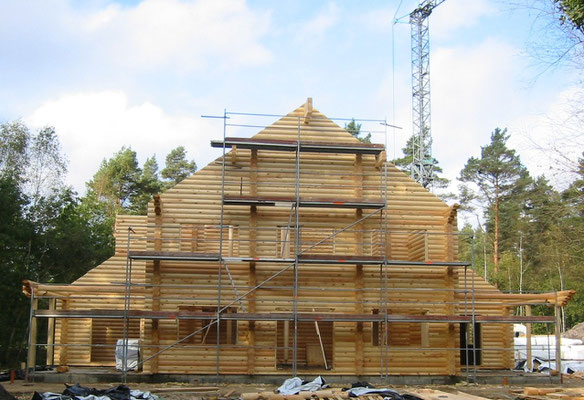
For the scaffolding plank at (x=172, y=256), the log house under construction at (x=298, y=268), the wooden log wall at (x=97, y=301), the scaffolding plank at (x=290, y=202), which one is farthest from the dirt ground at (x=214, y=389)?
the scaffolding plank at (x=290, y=202)

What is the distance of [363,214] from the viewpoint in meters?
20.6

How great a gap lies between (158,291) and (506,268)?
1334 inches

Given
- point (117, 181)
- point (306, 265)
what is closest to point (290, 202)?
point (306, 265)

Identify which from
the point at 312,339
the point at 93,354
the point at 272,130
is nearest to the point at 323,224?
the point at 272,130

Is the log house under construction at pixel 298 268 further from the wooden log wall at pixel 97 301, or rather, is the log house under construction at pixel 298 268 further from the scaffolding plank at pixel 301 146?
the wooden log wall at pixel 97 301

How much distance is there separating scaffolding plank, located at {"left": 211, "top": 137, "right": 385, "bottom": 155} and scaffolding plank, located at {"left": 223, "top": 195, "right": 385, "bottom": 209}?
163cm

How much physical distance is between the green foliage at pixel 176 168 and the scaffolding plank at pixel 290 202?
37904 millimetres

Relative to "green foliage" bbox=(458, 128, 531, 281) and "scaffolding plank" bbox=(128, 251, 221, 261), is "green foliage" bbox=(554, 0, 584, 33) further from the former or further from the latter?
"green foliage" bbox=(458, 128, 531, 281)

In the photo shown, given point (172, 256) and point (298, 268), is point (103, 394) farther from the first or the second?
point (298, 268)

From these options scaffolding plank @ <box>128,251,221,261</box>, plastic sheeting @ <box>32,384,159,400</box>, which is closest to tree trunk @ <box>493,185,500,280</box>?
scaffolding plank @ <box>128,251,221,261</box>

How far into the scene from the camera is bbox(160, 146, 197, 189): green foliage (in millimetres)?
57394

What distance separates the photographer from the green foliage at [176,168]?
57.4m

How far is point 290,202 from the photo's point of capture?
1962 cm

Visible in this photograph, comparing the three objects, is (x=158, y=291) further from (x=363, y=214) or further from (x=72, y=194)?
(x=72, y=194)
